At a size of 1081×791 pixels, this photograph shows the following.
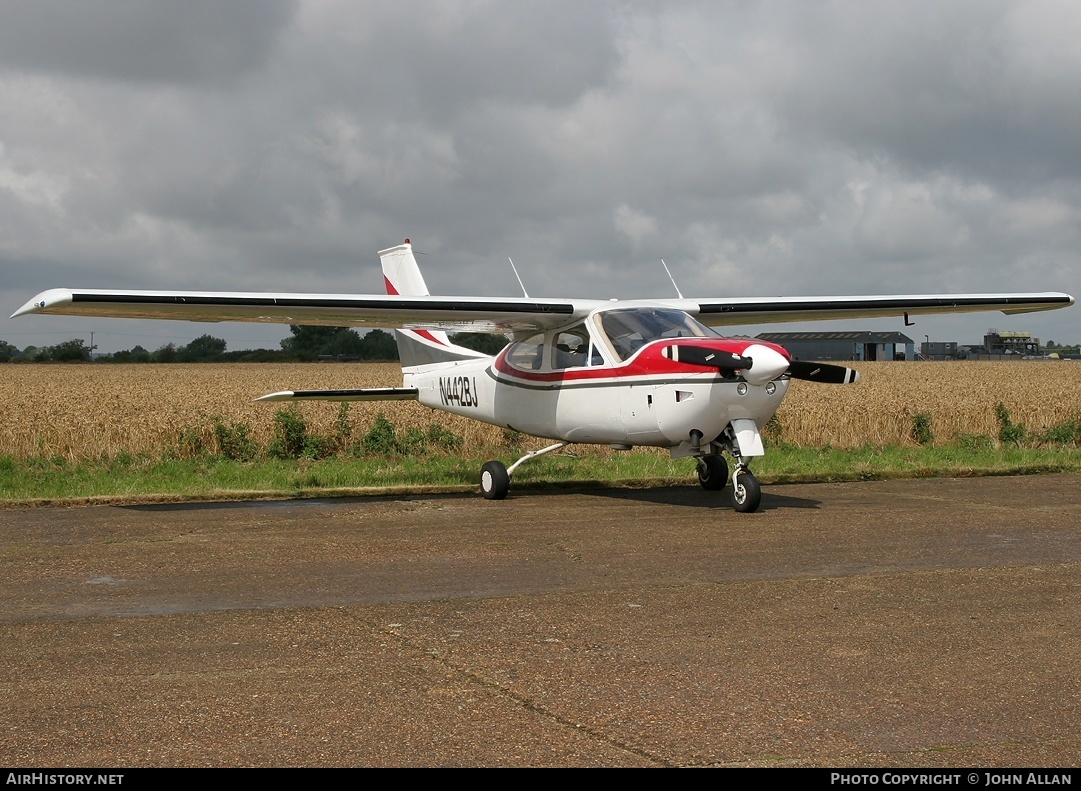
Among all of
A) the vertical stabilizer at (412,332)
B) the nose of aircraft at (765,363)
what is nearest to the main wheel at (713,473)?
the nose of aircraft at (765,363)

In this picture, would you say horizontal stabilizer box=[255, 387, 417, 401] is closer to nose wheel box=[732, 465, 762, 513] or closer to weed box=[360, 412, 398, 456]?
weed box=[360, 412, 398, 456]

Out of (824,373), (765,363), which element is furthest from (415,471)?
(765,363)

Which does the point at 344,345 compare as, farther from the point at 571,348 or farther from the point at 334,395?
the point at 571,348

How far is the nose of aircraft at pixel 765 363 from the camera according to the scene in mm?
10242

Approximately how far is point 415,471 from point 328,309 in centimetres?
365

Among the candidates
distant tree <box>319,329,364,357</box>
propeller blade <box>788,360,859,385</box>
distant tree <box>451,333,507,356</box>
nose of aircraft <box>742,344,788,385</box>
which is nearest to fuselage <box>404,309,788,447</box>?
nose of aircraft <box>742,344,788,385</box>

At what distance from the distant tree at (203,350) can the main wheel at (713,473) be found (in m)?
77.2

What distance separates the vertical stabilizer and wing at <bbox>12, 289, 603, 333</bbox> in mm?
1641

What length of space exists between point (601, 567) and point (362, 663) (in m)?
2.87

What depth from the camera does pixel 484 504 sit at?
38.7 ft

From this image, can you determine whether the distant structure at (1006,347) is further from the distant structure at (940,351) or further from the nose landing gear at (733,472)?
the nose landing gear at (733,472)

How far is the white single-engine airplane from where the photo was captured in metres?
10.6

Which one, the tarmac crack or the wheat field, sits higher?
the wheat field

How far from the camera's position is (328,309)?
11680 millimetres
